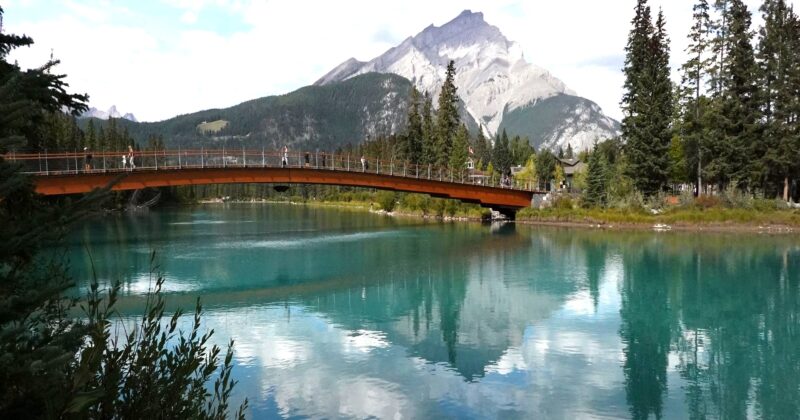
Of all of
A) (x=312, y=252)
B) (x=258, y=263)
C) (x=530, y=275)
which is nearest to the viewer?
(x=530, y=275)

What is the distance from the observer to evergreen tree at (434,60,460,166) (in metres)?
80.8

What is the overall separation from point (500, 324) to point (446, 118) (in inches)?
2488

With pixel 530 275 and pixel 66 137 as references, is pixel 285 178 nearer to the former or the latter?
pixel 530 275

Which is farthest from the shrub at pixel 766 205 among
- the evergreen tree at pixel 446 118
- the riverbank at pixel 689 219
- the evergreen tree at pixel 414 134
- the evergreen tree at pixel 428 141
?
the evergreen tree at pixel 414 134

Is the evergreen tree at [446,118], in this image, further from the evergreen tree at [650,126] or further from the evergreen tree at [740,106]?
the evergreen tree at [740,106]

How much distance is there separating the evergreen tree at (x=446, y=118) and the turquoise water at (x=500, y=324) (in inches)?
1490

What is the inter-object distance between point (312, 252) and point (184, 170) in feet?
38.4

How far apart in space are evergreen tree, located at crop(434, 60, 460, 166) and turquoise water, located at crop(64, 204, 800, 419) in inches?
1490

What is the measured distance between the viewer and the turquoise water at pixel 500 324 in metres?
14.0

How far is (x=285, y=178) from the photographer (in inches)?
1911

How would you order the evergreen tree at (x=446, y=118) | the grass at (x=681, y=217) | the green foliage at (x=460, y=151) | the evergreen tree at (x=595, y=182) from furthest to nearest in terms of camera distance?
1. the green foliage at (x=460, y=151)
2. the evergreen tree at (x=446, y=118)
3. the evergreen tree at (x=595, y=182)
4. the grass at (x=681, y=217)

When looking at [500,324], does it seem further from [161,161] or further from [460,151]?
[460,151]

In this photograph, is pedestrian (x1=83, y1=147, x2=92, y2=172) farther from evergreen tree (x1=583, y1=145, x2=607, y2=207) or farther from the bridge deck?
evergreen tree (x1=583, y1=145, x2=607, y2=207)

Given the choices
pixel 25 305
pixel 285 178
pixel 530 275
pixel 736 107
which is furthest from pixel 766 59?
pixel 25 305
